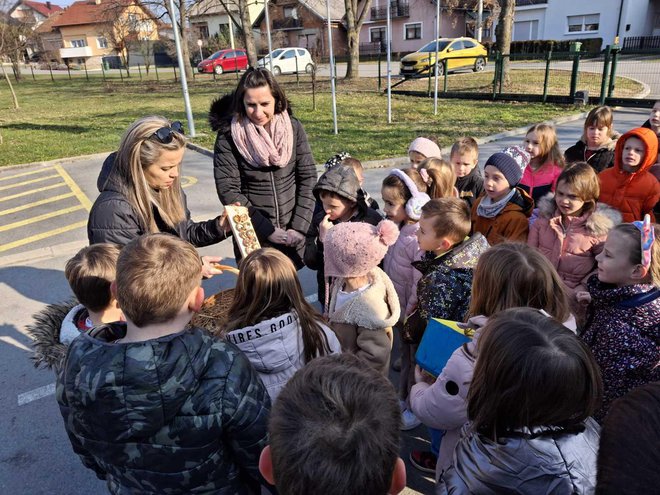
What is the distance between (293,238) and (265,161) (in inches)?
23.5

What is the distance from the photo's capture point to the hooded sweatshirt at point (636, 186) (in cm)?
351

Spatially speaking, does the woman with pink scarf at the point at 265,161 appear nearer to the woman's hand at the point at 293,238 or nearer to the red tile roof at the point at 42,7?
the woman's hand at the point at 293,238

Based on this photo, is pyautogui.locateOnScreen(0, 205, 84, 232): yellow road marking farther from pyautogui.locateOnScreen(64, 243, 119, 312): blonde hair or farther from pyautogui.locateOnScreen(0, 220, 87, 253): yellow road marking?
pyautogui.locateOnScreen(64, 243, 119, 312): blonde hair

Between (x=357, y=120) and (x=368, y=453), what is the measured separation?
12.8 metres

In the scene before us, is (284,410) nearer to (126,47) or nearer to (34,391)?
(34,391)

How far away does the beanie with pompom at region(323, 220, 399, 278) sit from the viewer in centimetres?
235

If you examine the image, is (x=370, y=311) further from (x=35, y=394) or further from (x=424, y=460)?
(x=35, y=394)

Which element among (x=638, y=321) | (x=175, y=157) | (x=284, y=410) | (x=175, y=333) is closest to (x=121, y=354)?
(x=175, y=333)

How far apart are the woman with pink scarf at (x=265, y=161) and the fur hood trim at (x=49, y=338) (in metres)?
1.33

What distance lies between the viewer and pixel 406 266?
10.2ft

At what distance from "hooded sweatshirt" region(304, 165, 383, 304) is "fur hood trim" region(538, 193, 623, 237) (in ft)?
3.88

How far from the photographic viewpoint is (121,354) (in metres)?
1.31

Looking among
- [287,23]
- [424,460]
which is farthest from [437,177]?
[287,23]

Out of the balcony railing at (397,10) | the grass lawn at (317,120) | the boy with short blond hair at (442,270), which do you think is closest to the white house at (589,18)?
the balcony railing at (397,10)
